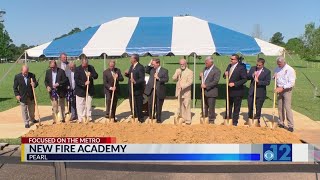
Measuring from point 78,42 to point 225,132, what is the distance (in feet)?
21.7

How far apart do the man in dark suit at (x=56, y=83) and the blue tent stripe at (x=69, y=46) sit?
167 centimetres

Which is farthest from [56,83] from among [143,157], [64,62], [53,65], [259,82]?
[143,157]

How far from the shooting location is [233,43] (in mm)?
10703

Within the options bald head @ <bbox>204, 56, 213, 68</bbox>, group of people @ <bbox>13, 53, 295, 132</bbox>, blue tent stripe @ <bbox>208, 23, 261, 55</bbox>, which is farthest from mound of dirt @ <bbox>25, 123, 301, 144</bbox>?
blue tent stripe @ <bbox>208, 23, 261, 55</bbox>

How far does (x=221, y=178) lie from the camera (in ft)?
17.2

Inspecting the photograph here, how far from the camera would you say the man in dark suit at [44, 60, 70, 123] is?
915cm

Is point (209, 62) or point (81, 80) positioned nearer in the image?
point (209, 62)

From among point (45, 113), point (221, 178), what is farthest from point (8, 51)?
point (221, 178)

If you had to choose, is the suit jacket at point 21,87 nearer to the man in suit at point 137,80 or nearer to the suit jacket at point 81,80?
the suit jacket at point 81,80

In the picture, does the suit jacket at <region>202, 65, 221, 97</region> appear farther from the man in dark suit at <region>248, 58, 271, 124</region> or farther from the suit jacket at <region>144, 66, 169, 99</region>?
the suit jacket at <region>144, 66, 169, 99</region>

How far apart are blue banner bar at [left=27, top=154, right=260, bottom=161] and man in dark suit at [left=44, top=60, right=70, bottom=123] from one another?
6.62 metres

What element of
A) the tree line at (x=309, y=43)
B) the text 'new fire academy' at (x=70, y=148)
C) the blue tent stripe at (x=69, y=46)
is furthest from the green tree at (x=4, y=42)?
the text 'new fire academy' at (x=70, y=148)

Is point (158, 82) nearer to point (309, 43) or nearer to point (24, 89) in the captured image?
point (24, 89)

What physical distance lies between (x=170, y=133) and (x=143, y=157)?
14.1ft
